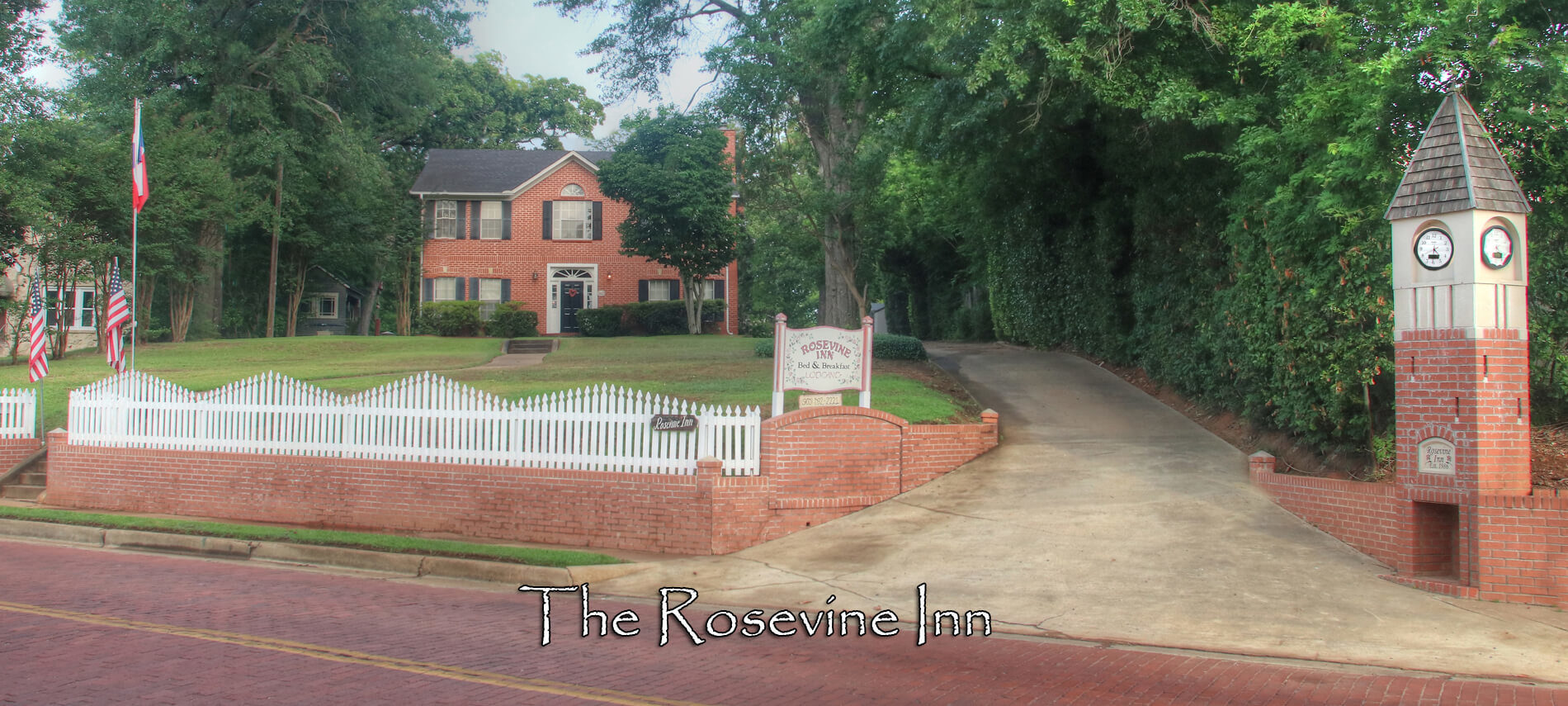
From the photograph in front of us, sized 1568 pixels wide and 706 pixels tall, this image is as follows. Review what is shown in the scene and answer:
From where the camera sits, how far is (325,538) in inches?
464

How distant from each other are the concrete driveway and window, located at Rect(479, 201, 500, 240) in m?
28.6

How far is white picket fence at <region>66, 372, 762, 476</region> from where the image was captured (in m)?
11.7

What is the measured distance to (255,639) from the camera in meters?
7.50

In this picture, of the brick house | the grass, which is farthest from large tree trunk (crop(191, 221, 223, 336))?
the grass

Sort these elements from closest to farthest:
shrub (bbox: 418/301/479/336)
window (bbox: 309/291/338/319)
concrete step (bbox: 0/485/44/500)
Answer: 1. concrete step (bbox: 0/485/44/500)
2. shrub (bbox: 418/301/479/336)
3. window (bbox: 309/291/338/319)

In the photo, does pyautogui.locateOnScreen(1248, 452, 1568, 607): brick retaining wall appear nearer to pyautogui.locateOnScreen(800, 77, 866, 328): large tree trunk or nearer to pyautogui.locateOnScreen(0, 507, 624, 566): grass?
pyautogui.locateOnScreen(0, 507, 624, 566): grass

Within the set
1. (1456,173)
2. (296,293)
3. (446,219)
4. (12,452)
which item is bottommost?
(12,452)

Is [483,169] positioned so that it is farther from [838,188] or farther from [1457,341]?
[1457,341]

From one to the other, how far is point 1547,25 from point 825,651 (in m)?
9.56

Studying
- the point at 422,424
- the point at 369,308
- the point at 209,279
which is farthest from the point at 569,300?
the point at 422,424

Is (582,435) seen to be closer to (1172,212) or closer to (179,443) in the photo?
(179,443)

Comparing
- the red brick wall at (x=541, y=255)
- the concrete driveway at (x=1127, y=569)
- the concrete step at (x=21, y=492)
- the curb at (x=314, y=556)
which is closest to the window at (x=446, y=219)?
the red brick wall at (x=541, y=255)

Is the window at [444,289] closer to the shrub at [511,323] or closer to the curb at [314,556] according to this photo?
the shrub at [511,323]

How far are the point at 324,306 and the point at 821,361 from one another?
3993 cm
